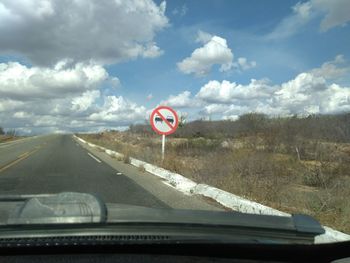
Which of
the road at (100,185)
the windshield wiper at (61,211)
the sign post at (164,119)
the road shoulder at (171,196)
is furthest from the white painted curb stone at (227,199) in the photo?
the windshield wiper at (61,211)

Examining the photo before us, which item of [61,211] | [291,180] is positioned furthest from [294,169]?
[61,211]

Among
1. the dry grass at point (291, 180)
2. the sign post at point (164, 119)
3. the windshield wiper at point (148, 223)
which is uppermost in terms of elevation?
the sign post at point (164, 119)

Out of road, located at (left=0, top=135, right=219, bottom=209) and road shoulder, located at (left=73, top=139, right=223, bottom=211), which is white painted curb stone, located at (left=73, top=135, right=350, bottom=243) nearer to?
road shoulder, located at (left=73, top=139, right=223, bottom=211)

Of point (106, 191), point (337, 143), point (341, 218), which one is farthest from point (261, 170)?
point (337, 143)

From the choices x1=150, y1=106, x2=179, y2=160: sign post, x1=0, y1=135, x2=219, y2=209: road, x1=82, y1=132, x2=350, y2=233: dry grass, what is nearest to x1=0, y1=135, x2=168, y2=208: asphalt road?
x1=0, y1=135, x2=219, y2=209: road

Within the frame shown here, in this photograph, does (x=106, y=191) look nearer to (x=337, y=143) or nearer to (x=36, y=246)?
(x=36, y=246)

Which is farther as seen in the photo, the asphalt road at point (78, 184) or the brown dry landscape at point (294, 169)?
the asphalt road at point (78, 184)

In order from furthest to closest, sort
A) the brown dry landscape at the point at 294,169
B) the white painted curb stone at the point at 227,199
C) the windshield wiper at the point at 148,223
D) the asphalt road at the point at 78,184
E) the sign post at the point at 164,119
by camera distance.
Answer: the sign post at the point at 164,119
the asphalt road at the point at 78,184
the brown dry landscape at the point at 294,169
the white painted curb stone at the point at 227,199
the windshield wiper at the point at 148,223

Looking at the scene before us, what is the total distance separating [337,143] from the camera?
2423 centimetres

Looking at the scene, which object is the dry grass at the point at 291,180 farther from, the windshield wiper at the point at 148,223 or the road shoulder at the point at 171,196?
the windshield wiper at the point at 148,223

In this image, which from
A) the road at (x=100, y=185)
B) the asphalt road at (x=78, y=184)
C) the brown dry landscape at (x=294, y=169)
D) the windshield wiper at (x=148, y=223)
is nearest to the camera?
the windshield wiper at (x=148, y=223)

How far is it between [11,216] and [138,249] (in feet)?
3.55

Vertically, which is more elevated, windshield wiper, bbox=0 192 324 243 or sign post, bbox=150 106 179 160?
sign post, bbox=150 106 179 160

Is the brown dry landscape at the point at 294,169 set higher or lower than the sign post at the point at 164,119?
lower
